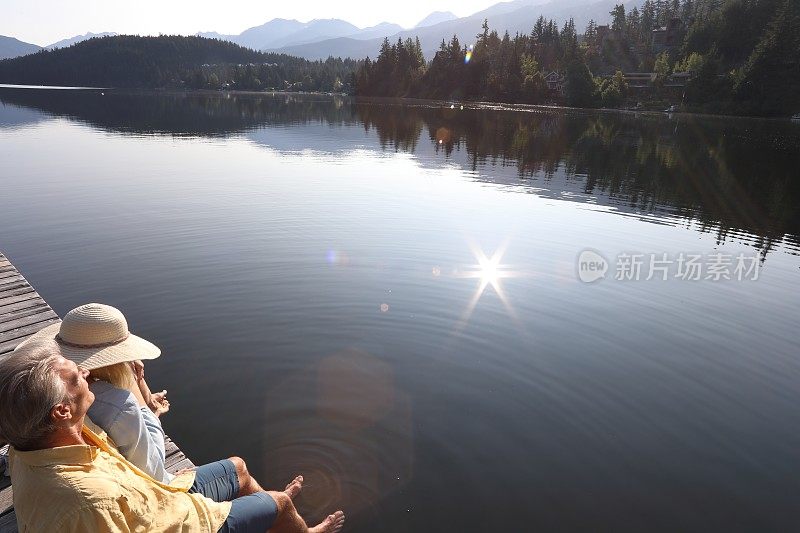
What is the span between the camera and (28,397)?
2.69 metres

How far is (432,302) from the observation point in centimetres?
1248

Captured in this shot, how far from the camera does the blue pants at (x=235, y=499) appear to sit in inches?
166

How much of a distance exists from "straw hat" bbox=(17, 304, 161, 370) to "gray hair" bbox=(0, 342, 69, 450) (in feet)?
2.92

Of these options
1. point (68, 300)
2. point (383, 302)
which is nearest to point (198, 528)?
point (383, 302)

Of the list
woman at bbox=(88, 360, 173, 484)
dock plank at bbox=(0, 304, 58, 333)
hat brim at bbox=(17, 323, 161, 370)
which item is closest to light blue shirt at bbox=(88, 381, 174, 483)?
woman at bbox=(88, 360, 173, 484)

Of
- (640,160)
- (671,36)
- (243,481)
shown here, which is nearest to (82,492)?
(243,481)

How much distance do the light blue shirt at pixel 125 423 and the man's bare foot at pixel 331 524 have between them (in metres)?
2.37

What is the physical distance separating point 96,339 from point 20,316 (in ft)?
23.3

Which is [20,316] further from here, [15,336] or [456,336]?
[456,336]

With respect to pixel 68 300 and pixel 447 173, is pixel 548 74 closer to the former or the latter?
pixel 447 173


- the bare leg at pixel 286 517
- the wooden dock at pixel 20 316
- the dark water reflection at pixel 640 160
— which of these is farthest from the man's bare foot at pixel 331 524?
the dark water reflection at pixel 640 160

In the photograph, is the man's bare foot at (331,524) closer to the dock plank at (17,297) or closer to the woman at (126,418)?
the woman at (126,418)

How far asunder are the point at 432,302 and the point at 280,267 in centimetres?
494

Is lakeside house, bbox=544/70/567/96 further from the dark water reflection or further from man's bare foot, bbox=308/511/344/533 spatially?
man's bare foot, bbox=308/511/344/533
